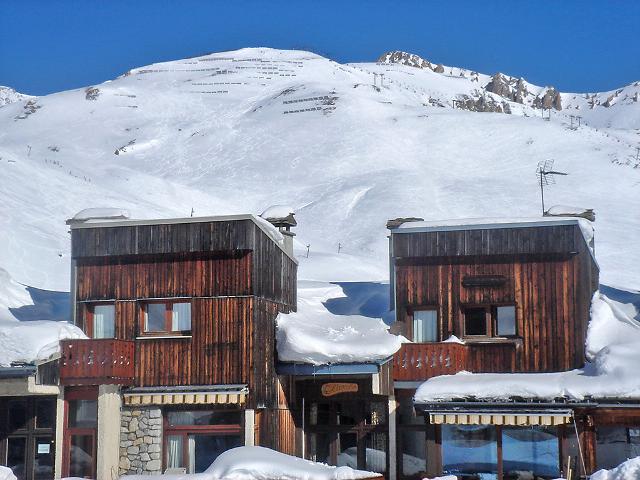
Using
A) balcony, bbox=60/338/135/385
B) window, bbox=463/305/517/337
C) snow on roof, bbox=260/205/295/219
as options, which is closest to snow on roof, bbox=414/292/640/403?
window, bbox=463/305/517/337

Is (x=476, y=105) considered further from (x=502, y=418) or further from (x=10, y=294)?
(x=502, y=418)

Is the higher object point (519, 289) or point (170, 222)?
point (170, 222)

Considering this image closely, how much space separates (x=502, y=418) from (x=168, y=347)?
8235 millimetres

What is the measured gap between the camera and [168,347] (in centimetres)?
2584

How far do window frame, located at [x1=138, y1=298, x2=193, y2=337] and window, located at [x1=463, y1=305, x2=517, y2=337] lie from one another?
7.34 metres

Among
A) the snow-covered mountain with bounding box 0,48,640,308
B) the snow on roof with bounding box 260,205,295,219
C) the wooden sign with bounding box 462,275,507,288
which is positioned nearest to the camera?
the wooden sign with bounding box 462,275,507,288

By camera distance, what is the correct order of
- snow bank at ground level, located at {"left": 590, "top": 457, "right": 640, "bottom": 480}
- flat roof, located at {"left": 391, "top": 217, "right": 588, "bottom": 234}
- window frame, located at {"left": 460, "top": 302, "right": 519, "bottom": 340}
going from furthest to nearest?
window frame, located at {"left": 460, "top": 302, "right": 519, "bottom": 340}, flat roof, located at {"left": 391, "top": 217, "right": 588, "bottom": 234}, snow bank at ground level, located at {"left": 590, "top": 457, "right": 640, "bottom": 480}

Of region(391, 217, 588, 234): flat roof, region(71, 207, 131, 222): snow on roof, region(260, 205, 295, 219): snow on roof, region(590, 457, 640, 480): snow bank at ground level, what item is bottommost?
region(590, 457, 640, 480): snow bank at ground level

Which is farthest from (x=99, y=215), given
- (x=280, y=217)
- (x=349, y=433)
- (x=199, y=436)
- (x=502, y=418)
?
(x=502, y=418)

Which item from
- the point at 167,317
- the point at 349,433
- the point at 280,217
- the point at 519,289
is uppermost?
the point at 280,217

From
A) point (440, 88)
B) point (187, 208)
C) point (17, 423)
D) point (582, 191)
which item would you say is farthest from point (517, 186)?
point (440, 88)

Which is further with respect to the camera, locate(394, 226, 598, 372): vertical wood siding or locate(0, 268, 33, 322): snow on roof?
locate(0, 268, 33, 322): snow on roof

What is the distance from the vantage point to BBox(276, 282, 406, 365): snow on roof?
26188 mm

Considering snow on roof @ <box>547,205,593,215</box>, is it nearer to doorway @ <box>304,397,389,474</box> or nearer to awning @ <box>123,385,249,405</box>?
doorway @ <box>304,397,389,474</box>
